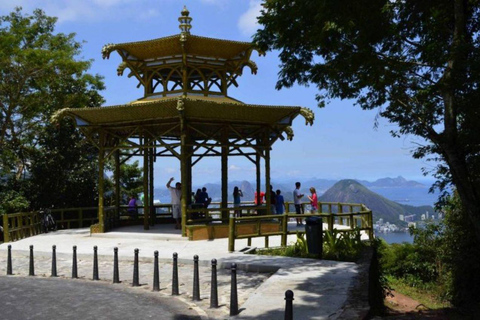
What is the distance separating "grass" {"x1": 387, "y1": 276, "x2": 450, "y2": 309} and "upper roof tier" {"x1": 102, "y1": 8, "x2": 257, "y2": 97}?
12.5 m

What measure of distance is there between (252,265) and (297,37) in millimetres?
5869

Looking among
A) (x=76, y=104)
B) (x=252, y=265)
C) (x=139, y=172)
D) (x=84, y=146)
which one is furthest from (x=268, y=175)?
(x=139, y=172)

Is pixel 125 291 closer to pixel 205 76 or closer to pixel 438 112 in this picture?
A: pixel 438 112

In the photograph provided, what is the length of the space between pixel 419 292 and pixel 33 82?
25379 millimetres

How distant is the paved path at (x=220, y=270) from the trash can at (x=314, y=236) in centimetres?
75

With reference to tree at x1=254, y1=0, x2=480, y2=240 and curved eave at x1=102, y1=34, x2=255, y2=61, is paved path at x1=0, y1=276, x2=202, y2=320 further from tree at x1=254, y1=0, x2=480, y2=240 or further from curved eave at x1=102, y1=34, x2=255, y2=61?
curved eave at x1=102, y1=34, x2=255, y2=61

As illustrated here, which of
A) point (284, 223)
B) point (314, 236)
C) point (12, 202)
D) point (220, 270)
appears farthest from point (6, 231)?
point (314, 236)

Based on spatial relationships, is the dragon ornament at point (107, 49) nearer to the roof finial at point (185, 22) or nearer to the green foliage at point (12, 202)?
the roof finial at point (185, 22)

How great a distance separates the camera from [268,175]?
20922mm

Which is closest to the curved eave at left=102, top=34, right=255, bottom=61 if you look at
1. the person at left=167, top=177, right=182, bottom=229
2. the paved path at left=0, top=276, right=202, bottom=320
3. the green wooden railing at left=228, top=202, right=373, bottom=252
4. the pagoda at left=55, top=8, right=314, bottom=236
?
the pagoda at left=55, top=8, right=314, bottom=236

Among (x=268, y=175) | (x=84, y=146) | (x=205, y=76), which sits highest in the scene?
(x=205, y=76)

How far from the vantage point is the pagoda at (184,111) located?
18.9m

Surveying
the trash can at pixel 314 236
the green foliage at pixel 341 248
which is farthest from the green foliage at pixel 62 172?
the trash can at pixel 314 236

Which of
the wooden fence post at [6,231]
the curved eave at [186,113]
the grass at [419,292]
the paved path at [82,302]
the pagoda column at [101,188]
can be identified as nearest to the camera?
the paved path at [82,302]
